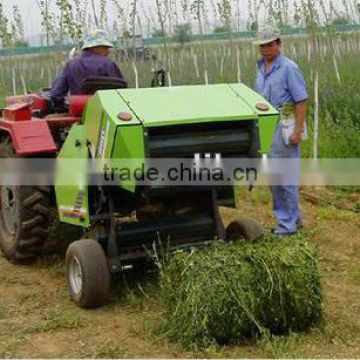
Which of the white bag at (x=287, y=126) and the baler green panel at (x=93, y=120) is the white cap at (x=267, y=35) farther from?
the baler green panel at (x=93, y=120)

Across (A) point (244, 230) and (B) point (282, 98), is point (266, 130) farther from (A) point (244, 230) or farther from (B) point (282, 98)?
(B) point (282, 98)

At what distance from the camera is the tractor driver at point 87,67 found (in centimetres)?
502

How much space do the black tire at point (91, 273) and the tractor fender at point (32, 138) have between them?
83cm

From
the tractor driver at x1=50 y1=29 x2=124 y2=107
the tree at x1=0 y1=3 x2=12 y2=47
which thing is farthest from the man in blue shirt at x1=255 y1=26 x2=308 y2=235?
the tree at x1=0 y1=3 x2=12 y2=47

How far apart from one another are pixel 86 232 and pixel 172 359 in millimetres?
1361

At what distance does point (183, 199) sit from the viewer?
464 centimetres

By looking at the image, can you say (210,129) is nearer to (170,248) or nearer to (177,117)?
(177,117)

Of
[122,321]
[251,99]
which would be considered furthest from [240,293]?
[251,99]

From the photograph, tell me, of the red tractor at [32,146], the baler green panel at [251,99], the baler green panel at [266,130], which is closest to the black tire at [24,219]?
the red tractor at [32,146]

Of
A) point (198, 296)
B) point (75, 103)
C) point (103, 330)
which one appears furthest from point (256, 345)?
point (75, 103)

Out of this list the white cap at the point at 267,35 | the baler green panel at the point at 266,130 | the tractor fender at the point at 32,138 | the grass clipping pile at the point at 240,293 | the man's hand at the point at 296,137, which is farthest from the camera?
the man's hand at the point at 296,137

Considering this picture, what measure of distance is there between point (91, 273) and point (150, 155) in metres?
0.87

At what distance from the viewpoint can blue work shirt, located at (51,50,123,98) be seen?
16.5ft

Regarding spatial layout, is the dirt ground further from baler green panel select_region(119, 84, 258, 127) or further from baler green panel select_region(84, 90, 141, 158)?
baler green panel select_region(119, 84, 258, 127)
